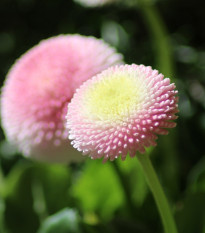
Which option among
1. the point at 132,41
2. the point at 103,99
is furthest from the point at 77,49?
the point at 132,41

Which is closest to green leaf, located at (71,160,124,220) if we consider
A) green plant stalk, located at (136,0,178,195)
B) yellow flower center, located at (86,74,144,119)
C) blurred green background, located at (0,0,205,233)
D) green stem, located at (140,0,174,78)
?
blurred green background, located at (0,0,205,233)

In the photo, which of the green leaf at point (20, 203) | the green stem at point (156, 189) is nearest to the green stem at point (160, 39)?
the green leaf at point (20, 203)

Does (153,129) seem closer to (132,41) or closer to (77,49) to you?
(77,49)

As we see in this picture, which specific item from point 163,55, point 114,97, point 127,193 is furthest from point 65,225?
point 163,55

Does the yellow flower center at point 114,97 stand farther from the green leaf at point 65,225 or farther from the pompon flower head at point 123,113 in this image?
the green leaf at point 65,225

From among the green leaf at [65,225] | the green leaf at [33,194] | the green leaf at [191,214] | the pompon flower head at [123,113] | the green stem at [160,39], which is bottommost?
the green leaf at [191,214]

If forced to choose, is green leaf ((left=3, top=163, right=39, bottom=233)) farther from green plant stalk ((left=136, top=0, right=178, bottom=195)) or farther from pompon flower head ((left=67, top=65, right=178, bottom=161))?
pompon flower head ((left=67, top=65, right=178, bottom=161))

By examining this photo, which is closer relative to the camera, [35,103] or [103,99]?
[103,99]
